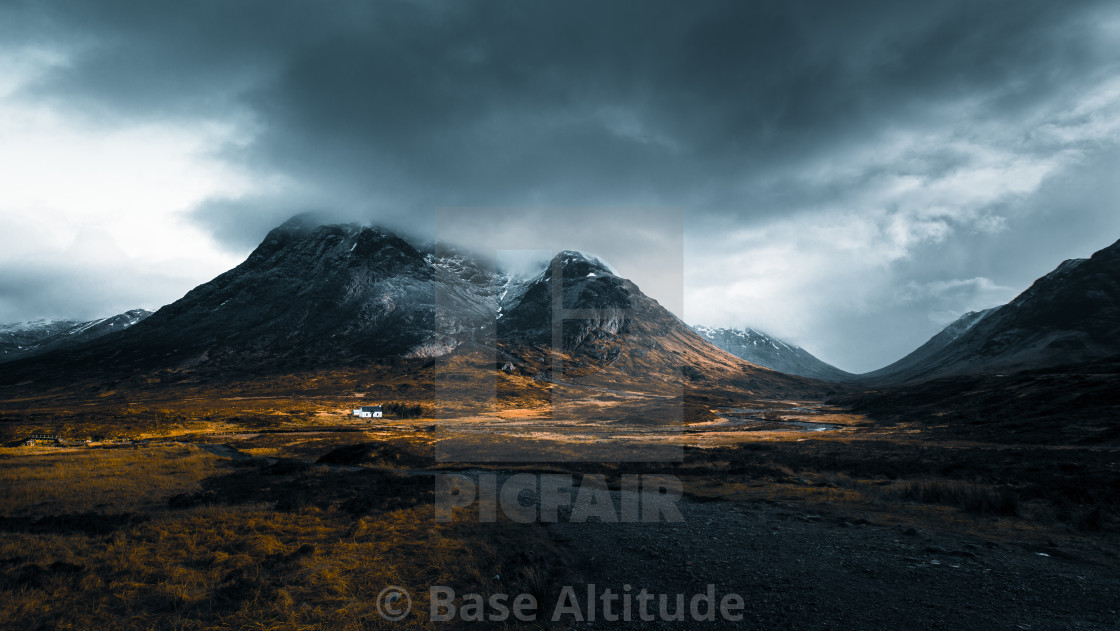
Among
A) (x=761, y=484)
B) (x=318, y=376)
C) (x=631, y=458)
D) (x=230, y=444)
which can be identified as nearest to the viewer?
(x=761, y=484)

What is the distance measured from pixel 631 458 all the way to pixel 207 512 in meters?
31.7

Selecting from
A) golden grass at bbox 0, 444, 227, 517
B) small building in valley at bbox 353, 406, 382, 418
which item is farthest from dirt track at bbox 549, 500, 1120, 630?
small building in valley at bbox 353, 406, 382, 418

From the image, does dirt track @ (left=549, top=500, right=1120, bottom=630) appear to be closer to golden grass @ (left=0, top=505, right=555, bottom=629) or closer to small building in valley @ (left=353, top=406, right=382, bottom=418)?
golden grass @ (left=0, top=505, right=555, bottom=629)

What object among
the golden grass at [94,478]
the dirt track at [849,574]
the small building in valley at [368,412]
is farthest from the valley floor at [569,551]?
the small building in valley at [368,412]

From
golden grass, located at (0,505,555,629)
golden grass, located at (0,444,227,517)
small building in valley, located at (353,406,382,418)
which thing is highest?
golden grass, located at (0,505,555,629)

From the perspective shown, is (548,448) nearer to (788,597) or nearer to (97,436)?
(788,597)

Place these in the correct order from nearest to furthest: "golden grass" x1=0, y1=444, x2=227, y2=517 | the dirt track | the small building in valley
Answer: the dirt track → "golden grass" x1=0, y1=444, x2=227, y2=517 → the small building in valley

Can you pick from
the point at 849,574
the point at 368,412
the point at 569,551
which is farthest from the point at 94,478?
the point at 368,412

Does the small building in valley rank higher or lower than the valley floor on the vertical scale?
lower

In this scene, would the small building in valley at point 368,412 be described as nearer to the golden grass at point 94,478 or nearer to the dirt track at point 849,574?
the golden grass at point 94,478

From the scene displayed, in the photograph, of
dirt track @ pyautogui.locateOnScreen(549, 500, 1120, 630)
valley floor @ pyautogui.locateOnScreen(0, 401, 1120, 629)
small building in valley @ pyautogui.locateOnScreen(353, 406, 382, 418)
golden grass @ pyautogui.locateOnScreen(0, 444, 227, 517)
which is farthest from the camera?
small building in valley @ pyautogui.locateOnScreen(353, 406, 382, 418)

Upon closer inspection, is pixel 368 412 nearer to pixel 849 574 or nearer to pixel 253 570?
pixel 253 570

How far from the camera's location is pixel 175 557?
42.7ft

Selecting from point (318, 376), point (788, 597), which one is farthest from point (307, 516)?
point (318, 376)
